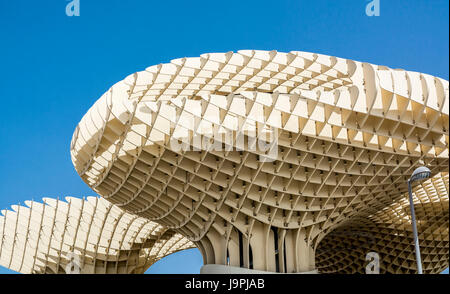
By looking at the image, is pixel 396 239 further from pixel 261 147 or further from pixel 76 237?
pixel 76 237

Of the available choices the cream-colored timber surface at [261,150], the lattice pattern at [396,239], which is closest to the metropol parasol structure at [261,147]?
the cream-colored timber surface at [261,150]

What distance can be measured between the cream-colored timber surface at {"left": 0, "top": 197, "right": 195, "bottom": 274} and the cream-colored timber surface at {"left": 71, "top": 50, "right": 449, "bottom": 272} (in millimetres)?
14489

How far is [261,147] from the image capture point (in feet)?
95.4

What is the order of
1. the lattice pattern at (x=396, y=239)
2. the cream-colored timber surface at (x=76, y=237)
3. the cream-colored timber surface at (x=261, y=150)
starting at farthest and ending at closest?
1. the cream-colored timber surface at (x=76, y=237)
2. the lattice pattern at (x=396, y=239)
3. the cream-colored timber surface at (x=261, y=150)

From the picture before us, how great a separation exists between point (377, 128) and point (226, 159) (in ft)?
28.2

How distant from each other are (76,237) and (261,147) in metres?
30.9

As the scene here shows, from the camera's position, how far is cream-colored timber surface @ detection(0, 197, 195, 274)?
50.7 meters

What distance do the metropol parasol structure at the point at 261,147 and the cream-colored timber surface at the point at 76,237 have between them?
14.3 metres

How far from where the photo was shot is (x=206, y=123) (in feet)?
90.0

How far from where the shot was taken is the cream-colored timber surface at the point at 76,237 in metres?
50.7

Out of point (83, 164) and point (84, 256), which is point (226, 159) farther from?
point (84, 256)

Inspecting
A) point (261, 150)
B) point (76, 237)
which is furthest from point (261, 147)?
point (76, 237)

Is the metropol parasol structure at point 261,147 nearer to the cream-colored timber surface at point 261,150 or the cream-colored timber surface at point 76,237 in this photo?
the cream-colored timber surface at point 261,150
